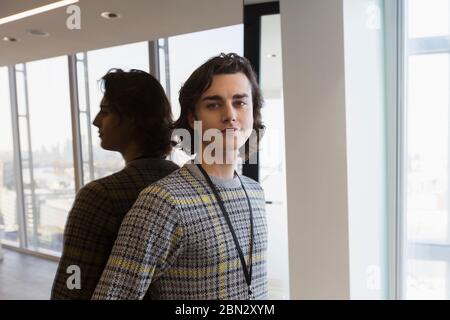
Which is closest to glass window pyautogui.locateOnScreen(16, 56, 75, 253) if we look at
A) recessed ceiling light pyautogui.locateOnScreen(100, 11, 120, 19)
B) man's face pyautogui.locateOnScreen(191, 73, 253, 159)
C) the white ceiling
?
the white ceiling

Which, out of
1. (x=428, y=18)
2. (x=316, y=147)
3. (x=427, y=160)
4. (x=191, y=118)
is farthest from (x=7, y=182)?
(x=428, y=18)

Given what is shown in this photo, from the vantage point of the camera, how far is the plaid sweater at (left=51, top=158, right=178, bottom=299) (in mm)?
815

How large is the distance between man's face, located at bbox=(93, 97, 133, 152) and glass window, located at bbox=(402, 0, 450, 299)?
4.97 ft

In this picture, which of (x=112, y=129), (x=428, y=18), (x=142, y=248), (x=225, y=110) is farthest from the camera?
(x=428, y=18)

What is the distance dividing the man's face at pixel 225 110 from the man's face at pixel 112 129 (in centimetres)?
19

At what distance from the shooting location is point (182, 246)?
2.41ft

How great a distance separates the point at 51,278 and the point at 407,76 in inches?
71.8

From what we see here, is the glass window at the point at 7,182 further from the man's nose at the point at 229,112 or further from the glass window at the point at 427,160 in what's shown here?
the glass window at the point at 427,160

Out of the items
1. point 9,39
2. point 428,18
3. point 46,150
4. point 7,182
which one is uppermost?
point 428,18

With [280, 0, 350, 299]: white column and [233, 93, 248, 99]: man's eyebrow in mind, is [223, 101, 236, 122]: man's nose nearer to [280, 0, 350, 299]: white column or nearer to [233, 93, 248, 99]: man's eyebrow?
[233, 93, 248, 99]: man's eyebrow

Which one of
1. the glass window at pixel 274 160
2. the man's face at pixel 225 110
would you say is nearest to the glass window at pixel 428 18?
the glass window at pixel 274 160

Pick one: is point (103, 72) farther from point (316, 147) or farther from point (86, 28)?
point (316, 147)

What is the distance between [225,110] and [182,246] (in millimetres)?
323

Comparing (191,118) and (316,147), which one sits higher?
(191,118)
